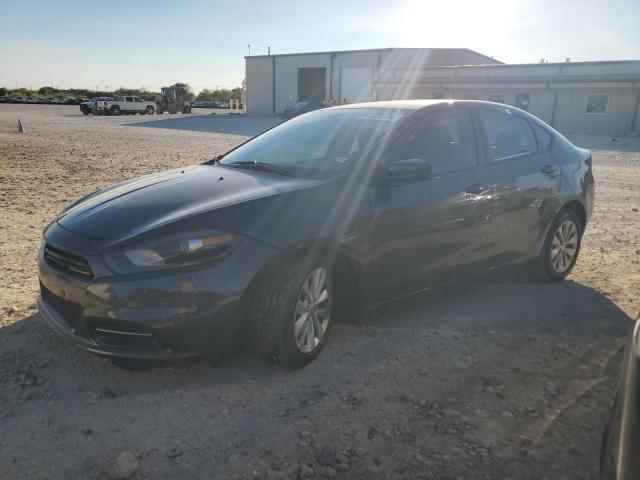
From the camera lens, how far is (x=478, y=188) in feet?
13.7

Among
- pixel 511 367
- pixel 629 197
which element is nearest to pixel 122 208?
pixel 511 367

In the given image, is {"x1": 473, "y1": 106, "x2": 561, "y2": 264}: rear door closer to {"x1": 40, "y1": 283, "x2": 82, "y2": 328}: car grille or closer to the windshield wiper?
the windshield wiper

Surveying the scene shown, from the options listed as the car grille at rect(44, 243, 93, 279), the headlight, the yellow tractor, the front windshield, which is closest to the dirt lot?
the car grille at rect(44, 243, 93, 279)

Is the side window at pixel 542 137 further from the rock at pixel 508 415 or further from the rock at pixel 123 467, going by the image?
the rock at pixel 123 467

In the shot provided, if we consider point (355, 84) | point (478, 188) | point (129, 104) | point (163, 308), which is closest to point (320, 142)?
point (478, 188)

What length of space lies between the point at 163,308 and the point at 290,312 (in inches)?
28.2

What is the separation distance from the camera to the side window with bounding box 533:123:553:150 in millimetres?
4969

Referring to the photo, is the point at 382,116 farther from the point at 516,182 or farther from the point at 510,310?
the point at 510,310

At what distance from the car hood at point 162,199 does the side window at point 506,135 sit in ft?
6.03

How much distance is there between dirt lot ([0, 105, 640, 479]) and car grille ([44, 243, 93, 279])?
661 millimetres

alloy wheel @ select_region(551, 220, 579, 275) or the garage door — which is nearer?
alloy wheel @ select_region(551, 220, 579, 275)

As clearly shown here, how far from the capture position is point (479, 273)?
14.6 ft

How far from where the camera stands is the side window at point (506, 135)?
4500 millimetres

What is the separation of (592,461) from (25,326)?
3.63m
